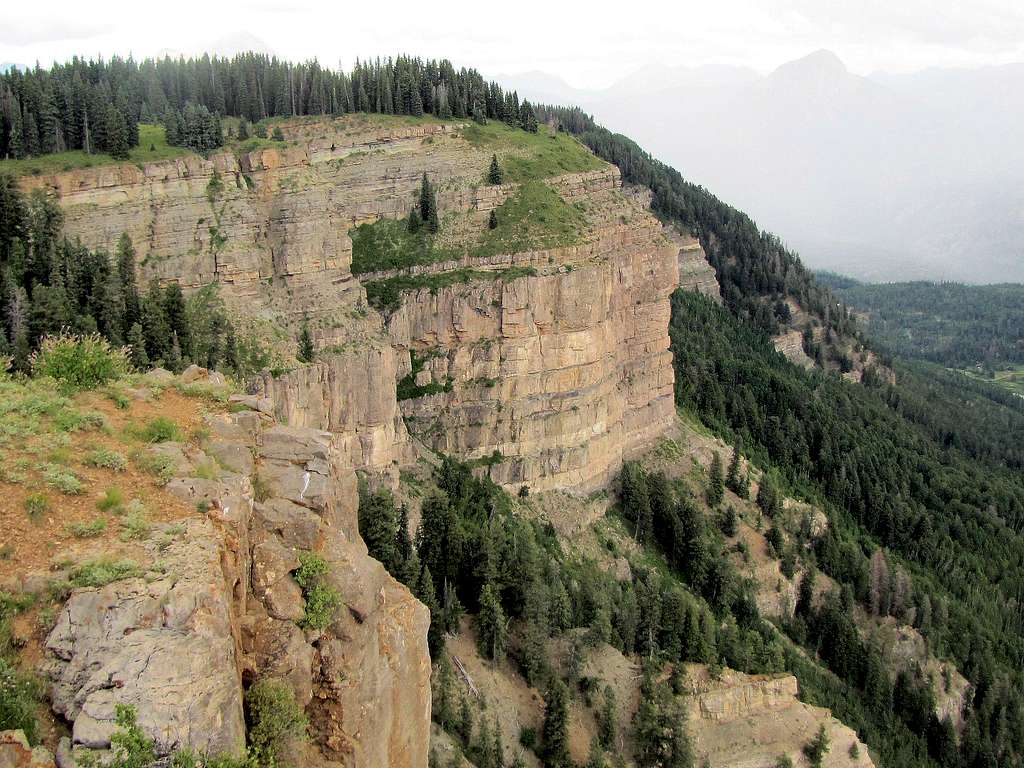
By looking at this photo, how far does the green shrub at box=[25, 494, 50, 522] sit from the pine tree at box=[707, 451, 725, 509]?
255 feet

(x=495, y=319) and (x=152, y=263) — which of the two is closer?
(x=152, y=263)

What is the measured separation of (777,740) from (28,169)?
6441 centimetres

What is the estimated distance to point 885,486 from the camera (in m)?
113

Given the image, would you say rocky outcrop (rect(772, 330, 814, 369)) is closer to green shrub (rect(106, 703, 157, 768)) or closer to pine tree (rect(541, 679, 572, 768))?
pine tree (rect(541, 679, 572, 768))

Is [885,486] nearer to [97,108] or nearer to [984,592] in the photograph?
[984,592]

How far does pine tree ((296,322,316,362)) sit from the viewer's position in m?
63.6

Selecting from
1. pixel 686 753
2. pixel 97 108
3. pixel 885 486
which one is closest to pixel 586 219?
pixel 97 108

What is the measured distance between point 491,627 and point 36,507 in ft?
141

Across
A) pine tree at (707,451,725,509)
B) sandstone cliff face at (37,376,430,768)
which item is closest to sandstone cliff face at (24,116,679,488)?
pine tree at (707,451,725,509)

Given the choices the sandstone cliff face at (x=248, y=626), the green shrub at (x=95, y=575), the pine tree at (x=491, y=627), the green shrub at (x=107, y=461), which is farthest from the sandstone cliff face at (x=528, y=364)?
the green shrub at (x=95, y=575)

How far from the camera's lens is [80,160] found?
6725 centimetres

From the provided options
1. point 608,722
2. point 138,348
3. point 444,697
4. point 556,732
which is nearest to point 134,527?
point 138,348

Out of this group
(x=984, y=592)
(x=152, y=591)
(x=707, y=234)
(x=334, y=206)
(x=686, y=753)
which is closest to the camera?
(x=152, y=591)

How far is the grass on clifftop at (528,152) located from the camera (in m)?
88.9
